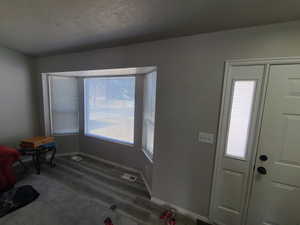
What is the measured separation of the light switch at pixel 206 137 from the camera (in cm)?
168

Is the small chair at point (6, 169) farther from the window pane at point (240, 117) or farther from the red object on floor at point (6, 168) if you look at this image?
the window pane at point (240, 117)

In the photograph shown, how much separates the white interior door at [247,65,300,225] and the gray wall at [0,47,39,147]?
457 centimetres

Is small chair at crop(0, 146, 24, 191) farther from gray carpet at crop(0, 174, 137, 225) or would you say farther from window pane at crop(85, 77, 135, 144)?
window pane at crop(85, 77, 135, 144)

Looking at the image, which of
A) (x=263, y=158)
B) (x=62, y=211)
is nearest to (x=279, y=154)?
(x=263, y=158)

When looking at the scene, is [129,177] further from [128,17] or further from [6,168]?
[128,17]

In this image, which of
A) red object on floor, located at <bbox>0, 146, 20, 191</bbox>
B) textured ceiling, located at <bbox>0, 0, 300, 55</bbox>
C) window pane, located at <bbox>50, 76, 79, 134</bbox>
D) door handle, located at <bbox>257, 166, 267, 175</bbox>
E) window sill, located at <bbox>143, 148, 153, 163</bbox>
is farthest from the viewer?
window pane, located at <bbox>50, 76, 79, 134</bbox>

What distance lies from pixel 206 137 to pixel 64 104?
11.4ft

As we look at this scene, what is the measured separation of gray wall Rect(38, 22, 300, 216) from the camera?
1.40 m

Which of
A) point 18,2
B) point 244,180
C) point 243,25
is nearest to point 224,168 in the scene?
point 244,180

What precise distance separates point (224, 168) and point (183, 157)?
51cm

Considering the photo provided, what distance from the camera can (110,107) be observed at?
3.21 m

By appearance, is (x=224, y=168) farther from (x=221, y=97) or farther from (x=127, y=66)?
(x=127, y=66)

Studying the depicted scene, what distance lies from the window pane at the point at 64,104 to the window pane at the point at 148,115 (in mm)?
2017

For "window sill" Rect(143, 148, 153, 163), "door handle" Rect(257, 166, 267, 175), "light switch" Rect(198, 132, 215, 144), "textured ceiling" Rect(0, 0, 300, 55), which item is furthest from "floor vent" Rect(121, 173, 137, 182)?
"textured ceiling" Rect(0, 0, 300, 55)
